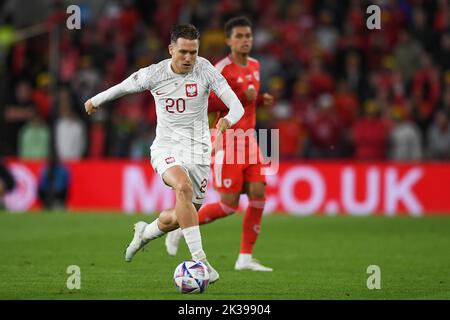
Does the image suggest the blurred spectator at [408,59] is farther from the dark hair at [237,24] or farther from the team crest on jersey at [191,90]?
the team crest on jersey at [191,90]

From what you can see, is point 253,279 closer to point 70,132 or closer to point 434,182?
point 434,182

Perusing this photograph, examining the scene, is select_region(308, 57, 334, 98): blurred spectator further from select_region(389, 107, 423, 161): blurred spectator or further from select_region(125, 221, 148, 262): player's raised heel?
select_region(125, 221, 148, 262): player's raised heel

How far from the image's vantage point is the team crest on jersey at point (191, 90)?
31.8 ft

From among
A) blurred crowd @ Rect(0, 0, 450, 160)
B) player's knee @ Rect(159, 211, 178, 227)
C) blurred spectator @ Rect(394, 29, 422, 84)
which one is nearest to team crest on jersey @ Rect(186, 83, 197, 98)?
player's knee @ Rect(159, 211, 178, 227)

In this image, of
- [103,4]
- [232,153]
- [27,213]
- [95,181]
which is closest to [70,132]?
[95,181]

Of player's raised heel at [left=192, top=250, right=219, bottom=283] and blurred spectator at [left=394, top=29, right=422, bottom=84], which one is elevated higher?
blurred spectator at [left=394, top=29, right=422, bottom=84]

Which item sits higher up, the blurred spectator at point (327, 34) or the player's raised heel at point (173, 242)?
the blurred spectator at point (327, 34)

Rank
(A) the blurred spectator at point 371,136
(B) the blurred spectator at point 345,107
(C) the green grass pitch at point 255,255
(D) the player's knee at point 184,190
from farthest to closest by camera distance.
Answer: (B) the blurred spectator at point 345,107
(A) the blurred spectator at point 371,136
(D) the player's knee at point 184,190
(C) the green grass pitch at point 255,255

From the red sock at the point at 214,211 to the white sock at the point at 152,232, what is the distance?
61.6 inches

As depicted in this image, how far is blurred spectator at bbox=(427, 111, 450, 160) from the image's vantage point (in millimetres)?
20625

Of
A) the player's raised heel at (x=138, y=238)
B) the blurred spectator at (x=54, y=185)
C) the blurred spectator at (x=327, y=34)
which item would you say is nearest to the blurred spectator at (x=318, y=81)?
the blurred spectator at (x=327, y=34)

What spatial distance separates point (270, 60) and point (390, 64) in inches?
101

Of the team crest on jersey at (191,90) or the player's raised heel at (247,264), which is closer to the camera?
the team crest on jersey at (191,90)

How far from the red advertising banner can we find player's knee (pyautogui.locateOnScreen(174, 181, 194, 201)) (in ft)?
35.7
